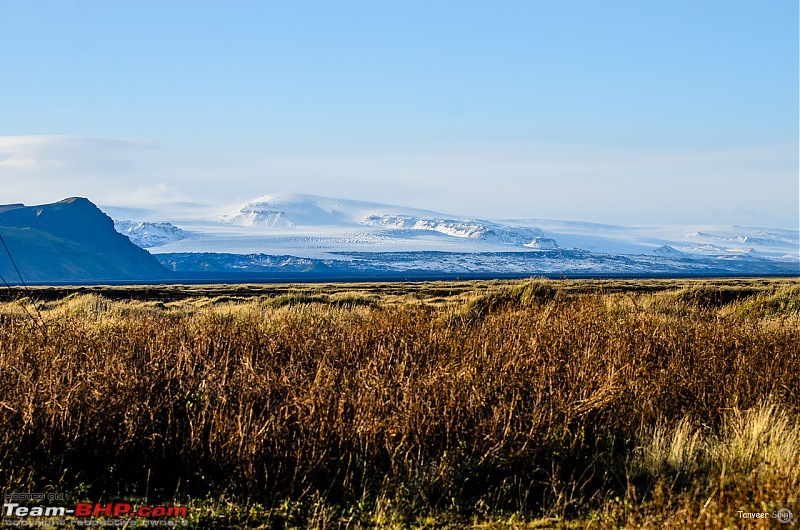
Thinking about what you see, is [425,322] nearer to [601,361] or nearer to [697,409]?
[601,361]

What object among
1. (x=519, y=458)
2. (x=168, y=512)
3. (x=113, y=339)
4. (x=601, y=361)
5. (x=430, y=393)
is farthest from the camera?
(x=113, y=339)

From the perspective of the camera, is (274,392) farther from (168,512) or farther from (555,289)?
(555,289)

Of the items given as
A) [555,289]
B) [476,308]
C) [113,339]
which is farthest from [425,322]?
[555,289]

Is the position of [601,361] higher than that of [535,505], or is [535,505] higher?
[601,361]

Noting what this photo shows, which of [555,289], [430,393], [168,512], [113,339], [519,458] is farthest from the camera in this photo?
[555,289]

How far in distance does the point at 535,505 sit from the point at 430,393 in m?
1.42

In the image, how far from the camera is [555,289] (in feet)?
77.7

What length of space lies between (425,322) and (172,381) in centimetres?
440

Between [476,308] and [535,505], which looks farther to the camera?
[476,308]

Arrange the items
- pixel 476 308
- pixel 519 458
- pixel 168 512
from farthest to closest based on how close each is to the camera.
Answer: pixel 476 308
pixel 519 458
pixel 168 512

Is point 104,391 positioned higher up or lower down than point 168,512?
higher up

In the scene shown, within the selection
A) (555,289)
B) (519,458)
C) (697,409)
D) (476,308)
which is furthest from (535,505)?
(555,289)

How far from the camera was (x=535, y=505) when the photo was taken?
5848mm

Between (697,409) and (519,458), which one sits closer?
(519,458)
